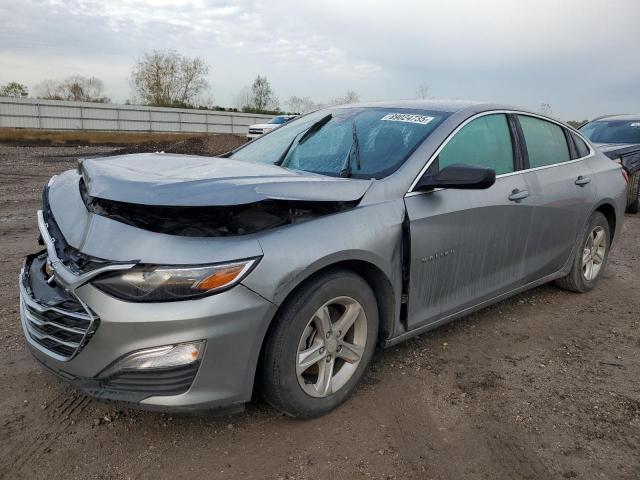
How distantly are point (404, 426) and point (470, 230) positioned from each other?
1301mm

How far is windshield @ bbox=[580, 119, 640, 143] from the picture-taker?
9453mm

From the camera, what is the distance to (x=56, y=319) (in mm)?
2383

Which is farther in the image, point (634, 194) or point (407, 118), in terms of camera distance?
point (634, 194)

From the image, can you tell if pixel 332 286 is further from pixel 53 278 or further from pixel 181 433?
pixel 53 278

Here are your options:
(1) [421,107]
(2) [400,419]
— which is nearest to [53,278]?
(2) [400,419]

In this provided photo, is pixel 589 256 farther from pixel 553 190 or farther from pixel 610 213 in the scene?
pixel 553 190

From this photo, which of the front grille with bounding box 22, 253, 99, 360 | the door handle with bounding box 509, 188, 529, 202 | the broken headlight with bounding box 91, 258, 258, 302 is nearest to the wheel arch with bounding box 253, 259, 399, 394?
the broken headlight with bounding box 91, 258, 258, 302

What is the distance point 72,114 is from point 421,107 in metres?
39.7

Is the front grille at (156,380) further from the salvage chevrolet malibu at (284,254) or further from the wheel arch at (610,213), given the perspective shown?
the wheel arch at (610,213)

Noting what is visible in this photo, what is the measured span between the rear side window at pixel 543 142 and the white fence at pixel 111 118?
38524mm

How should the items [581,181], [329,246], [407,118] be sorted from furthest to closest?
1. [581,181]
2. [407,118]
3. [329,246]

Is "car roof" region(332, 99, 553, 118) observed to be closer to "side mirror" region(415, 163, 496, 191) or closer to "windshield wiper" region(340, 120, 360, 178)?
"windshield wiper" region(340, 120, 360, 178)

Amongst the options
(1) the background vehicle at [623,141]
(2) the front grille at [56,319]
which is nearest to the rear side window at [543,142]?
(2) the front grille at [56,319]

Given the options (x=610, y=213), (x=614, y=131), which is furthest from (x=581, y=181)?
(x=614, y=131)
